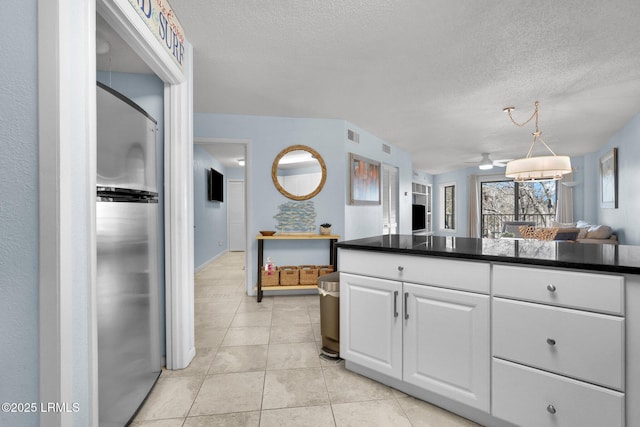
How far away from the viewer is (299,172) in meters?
3.93

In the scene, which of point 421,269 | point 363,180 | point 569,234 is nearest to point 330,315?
point 421,269

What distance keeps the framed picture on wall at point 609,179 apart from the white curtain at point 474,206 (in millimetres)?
2909

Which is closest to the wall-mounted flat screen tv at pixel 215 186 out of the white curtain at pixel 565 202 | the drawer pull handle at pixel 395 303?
the drawer pull handle at pixel 395 303

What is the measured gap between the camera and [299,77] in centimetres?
273

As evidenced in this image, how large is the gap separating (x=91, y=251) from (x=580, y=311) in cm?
195

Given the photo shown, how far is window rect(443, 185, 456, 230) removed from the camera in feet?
30.1

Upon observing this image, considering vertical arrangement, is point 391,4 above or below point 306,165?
above

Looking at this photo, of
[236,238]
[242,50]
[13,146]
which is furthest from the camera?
[236,238]

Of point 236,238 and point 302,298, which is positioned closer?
point 302,298

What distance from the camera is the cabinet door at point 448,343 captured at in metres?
1.40

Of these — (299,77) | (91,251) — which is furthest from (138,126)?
(299,77)

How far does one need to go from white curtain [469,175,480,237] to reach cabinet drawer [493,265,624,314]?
7849 mm

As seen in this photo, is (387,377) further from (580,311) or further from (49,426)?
(49,426)

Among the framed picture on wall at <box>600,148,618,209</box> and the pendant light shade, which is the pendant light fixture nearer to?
the pendant light shade
